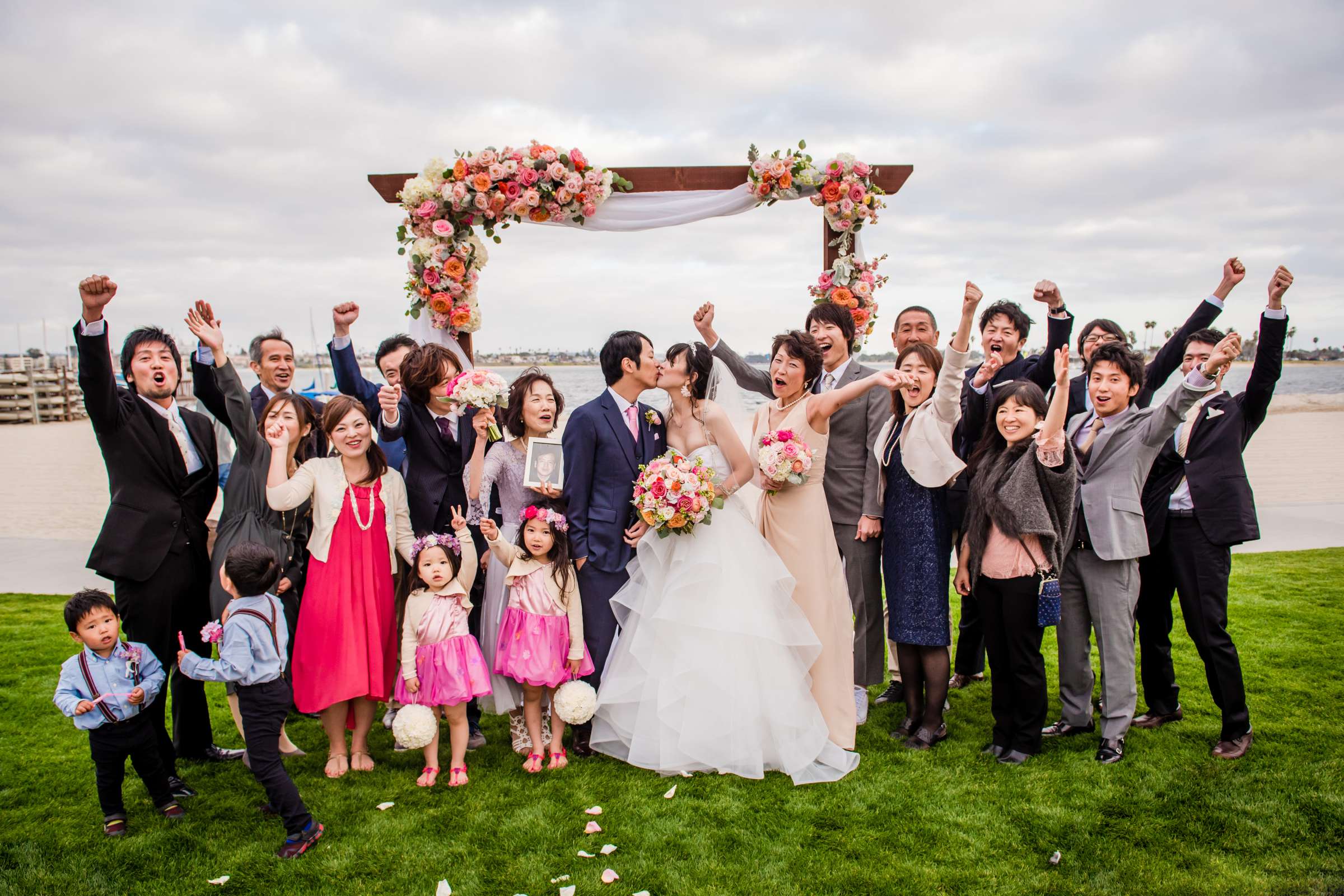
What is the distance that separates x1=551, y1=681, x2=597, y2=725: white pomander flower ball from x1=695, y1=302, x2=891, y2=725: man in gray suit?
1.65m

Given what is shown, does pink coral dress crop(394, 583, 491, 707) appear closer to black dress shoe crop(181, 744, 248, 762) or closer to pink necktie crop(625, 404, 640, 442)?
black dress shoe crop(181, 744, 248, 762)

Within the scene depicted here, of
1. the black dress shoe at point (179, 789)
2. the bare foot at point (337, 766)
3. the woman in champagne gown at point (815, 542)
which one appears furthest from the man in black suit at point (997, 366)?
the black dress shoe at point (179, 789)

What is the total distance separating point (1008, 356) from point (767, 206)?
2.18m

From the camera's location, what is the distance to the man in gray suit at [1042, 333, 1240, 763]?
14.5ft

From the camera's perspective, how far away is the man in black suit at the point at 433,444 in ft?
16.0

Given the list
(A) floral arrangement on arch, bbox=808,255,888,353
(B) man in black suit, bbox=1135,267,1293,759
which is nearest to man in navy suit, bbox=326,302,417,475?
(A) floral arrangement on arch, bbox=808,255,888,353

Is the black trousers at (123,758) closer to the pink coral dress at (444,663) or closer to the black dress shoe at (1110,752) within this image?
the pink coral dress at (444,663)

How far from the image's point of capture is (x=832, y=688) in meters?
4.66

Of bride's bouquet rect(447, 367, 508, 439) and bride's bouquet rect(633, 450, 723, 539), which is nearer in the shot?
bride's bouquet rect(633, 450, 723, 539)

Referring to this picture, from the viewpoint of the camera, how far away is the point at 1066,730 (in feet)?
15.9

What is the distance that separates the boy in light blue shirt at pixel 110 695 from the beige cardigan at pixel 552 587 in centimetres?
174

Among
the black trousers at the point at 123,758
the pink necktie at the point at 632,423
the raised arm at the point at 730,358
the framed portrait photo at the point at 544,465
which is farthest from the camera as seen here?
the raised arm at the point at 730,358

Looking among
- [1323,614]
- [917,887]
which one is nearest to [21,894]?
[917,887]

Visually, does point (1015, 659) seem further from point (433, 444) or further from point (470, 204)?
point (470, 204)
